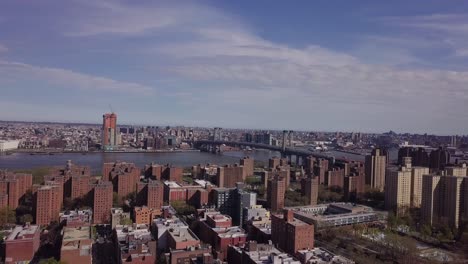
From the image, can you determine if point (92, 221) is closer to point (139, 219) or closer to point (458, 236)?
point (139, 219)

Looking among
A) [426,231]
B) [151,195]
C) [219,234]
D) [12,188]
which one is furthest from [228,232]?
[12,188]

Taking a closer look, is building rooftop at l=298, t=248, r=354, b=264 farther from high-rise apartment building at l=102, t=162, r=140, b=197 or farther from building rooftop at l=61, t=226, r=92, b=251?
high-rise apartment building at l=102, t=162, r=140, b=197

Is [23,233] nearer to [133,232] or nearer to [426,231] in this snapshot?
[133,232]

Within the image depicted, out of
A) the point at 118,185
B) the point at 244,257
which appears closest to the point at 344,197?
the point at 118,185

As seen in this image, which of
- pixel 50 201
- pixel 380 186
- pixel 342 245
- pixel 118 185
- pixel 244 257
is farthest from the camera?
pixel 380 186

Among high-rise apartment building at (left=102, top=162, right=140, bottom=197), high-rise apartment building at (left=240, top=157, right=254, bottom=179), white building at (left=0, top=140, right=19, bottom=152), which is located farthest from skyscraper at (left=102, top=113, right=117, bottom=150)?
high-rise apartment building at (left=102, top=162, right=140, bottom=197)
